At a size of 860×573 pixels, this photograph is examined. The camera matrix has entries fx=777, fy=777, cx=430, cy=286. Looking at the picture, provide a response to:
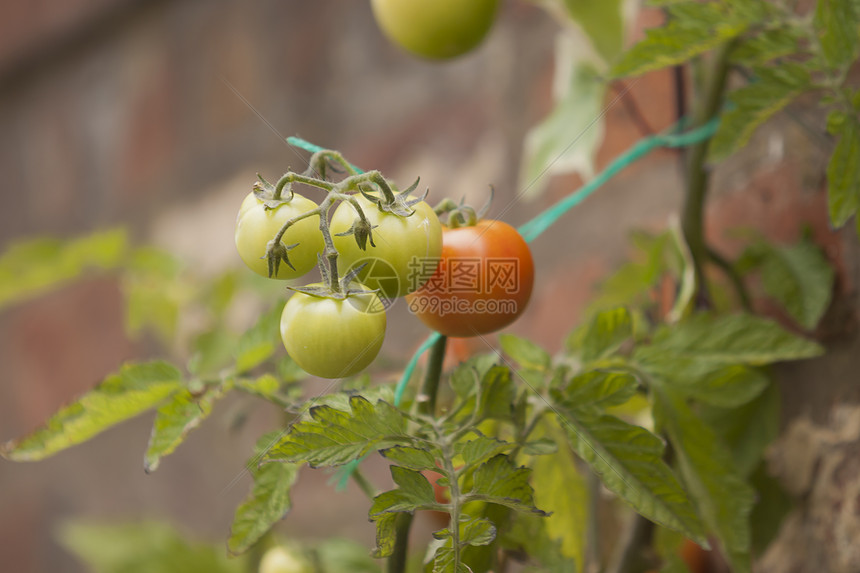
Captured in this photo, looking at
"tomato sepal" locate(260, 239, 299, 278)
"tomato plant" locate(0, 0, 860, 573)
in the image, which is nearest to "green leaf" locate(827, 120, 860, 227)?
"tomato plant" locate(0, 0, 860, 573)

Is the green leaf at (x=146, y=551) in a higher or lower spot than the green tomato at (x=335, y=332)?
lower

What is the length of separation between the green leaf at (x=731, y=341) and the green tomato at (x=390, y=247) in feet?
0.49

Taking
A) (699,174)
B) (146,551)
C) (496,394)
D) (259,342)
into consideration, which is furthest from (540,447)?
(146,551)

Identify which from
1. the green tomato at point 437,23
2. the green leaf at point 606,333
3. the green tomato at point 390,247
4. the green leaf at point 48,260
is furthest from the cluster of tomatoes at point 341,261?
the green leaf at point 48,260

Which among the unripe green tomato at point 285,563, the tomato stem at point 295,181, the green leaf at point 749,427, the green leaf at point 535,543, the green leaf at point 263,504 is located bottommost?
the unripe green tomato at point 285,563

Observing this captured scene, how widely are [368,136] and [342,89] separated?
70mm

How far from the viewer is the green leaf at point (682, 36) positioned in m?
0.32

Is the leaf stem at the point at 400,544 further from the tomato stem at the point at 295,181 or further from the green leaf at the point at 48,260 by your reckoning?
the green leaf at the point at 48,260

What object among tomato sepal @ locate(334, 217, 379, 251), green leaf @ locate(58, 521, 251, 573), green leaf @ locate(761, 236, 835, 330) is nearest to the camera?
tomato sepal @ locate(334, 217, 379, 251)

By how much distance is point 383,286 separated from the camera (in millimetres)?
226

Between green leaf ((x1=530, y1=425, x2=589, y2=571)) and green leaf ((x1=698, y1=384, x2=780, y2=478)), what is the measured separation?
11 cm

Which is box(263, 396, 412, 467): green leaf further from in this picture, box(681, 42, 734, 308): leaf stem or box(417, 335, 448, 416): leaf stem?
box(681, 42, 734, 308): leaf stem

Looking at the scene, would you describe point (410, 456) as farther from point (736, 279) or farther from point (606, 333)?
point (736, 279)

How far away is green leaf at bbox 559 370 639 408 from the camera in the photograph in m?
0.26
